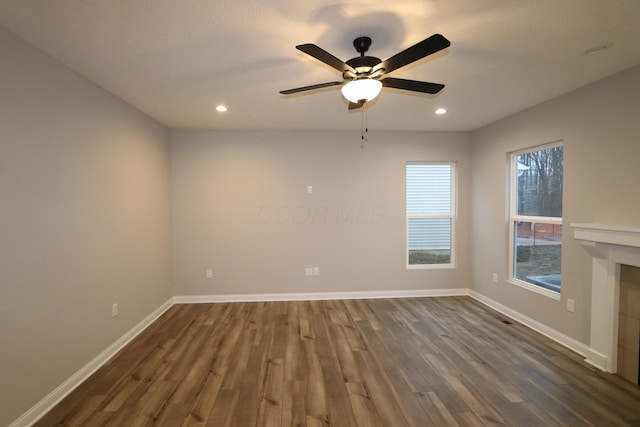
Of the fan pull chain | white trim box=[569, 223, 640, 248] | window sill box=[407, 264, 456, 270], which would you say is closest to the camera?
white trim box=[569, 223, 640, 248]

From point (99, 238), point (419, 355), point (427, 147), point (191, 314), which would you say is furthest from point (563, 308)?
point (99, 238)

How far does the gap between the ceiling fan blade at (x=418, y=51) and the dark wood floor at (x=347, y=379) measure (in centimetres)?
232

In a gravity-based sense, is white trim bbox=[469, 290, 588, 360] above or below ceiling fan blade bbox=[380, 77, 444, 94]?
below

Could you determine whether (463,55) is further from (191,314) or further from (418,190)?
(191,314)

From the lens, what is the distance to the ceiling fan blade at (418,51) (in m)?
1.43

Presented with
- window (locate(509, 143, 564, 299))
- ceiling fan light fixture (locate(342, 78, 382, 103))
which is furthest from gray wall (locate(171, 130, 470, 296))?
ceiling fan light fixture (locate(342, 78, 382, 103))

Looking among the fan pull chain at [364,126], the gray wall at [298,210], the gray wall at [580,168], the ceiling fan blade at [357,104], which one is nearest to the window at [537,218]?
the gray wall at [580,168]

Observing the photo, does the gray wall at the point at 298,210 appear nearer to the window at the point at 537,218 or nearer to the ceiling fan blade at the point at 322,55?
the window at the point at 537,218

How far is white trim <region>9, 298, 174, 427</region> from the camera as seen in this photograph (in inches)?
73.4

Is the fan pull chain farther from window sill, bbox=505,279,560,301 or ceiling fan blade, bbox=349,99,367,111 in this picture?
window sill, bbox=505,279,560,301

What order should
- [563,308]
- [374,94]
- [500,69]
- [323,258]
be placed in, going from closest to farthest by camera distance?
[374,94]
[500,69]
[563,308]
[323,258]

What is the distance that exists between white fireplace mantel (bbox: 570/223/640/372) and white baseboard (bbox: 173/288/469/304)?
6.45 feet

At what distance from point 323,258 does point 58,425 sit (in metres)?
3.15

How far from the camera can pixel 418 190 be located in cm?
452
